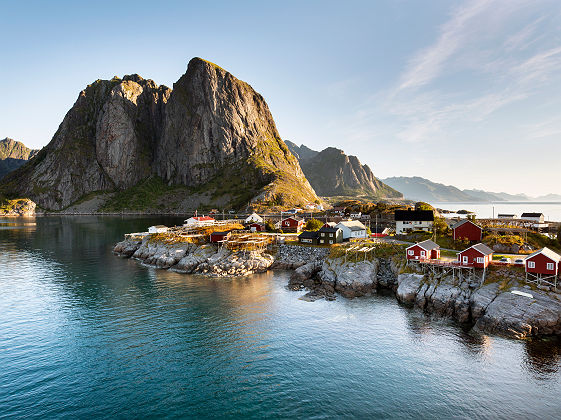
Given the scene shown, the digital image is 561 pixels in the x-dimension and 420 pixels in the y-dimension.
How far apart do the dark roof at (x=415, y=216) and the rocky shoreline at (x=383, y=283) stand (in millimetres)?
27422

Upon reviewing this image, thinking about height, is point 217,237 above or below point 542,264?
above

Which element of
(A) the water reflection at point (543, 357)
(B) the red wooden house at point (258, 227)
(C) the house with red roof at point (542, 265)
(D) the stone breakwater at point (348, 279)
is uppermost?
(B) the red wooden house at point (258, 227)

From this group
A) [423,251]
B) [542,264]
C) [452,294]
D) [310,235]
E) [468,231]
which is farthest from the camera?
[310,235]

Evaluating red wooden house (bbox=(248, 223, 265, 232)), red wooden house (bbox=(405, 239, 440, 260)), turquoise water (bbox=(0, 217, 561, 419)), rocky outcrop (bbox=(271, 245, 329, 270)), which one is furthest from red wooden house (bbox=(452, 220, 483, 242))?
red wooden house (bbox=(248, 223, 265, 232))

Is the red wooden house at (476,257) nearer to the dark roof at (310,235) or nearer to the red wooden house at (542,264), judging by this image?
the red wooden house at (542,264)

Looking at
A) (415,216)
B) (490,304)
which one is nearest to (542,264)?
(490,304)

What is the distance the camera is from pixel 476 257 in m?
48.5

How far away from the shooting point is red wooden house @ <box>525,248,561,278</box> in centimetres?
4256

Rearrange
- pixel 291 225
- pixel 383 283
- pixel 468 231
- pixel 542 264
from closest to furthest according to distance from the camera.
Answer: pixel 542 264
pixel 383 283
pixel 468 231
pixel 291 225

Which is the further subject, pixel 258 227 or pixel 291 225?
pixel 291 225

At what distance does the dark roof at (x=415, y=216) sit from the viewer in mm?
84438

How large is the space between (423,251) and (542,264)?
51.5ft

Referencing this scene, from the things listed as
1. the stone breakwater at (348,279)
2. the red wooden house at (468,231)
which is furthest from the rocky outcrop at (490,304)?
the red wooden house at (468,231)

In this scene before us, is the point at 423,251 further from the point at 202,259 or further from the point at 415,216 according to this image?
the point at 202,259
